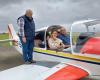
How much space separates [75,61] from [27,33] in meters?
2.01

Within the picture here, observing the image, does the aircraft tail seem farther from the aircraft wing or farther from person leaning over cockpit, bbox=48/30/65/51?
the aircraft wing

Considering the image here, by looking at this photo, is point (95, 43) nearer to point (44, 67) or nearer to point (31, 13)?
point (44, 67)

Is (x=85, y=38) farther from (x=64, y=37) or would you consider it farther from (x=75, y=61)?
(x=64, y=37)

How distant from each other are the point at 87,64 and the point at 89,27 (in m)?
1.21

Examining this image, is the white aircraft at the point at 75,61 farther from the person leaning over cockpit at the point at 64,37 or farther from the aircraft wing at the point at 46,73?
the person leaning over cockpit at the point at 64,37

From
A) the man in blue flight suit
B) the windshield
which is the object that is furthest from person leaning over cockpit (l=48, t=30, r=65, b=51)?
the windshield

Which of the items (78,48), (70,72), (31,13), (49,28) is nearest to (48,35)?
(49,28)

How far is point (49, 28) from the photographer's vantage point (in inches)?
422

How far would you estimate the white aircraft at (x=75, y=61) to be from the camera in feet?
27.5

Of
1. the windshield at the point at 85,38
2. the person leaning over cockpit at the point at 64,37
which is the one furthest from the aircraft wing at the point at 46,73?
the person leaning over cockpit at the point at 64,37

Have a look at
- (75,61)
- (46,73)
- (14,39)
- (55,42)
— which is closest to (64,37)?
(55,42)

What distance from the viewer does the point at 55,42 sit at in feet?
33.3

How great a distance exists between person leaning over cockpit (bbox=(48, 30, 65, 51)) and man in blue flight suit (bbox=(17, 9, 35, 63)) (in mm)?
596

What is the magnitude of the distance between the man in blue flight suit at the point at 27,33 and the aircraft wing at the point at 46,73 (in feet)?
2.96
